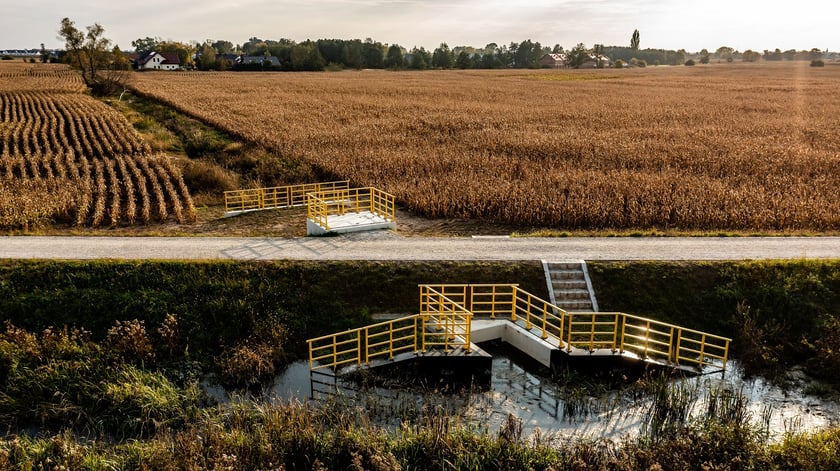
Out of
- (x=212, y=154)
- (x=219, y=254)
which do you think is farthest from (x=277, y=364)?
(x=212, y=154)

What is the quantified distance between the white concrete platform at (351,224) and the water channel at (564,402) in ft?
20.5

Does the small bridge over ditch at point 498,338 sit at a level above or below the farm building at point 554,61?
below

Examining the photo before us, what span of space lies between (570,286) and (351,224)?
7114 mm

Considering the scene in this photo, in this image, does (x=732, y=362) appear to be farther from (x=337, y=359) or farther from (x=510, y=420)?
(x=337, y=359)

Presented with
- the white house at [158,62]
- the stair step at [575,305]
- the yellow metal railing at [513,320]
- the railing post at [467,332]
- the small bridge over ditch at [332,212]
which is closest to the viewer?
the yellow metal railing at [513,320]

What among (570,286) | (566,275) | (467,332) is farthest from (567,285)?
(467,332)

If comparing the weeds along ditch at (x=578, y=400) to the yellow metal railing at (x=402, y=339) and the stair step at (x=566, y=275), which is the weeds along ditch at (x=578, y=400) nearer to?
the yellow metal railing at (x=402, y=339)

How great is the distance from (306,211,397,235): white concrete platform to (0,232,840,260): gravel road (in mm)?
423

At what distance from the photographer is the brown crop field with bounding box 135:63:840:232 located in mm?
22828

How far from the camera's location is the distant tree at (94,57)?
237 ft

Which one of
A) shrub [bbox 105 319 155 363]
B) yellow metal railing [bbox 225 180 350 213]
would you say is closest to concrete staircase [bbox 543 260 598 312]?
shrub [bbox 105 319 155 363]

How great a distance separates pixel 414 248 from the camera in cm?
1877

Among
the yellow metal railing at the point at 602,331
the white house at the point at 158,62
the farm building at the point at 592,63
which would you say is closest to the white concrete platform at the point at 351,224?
the yellow metal railing at the point at 602,331

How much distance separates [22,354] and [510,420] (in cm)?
1051
